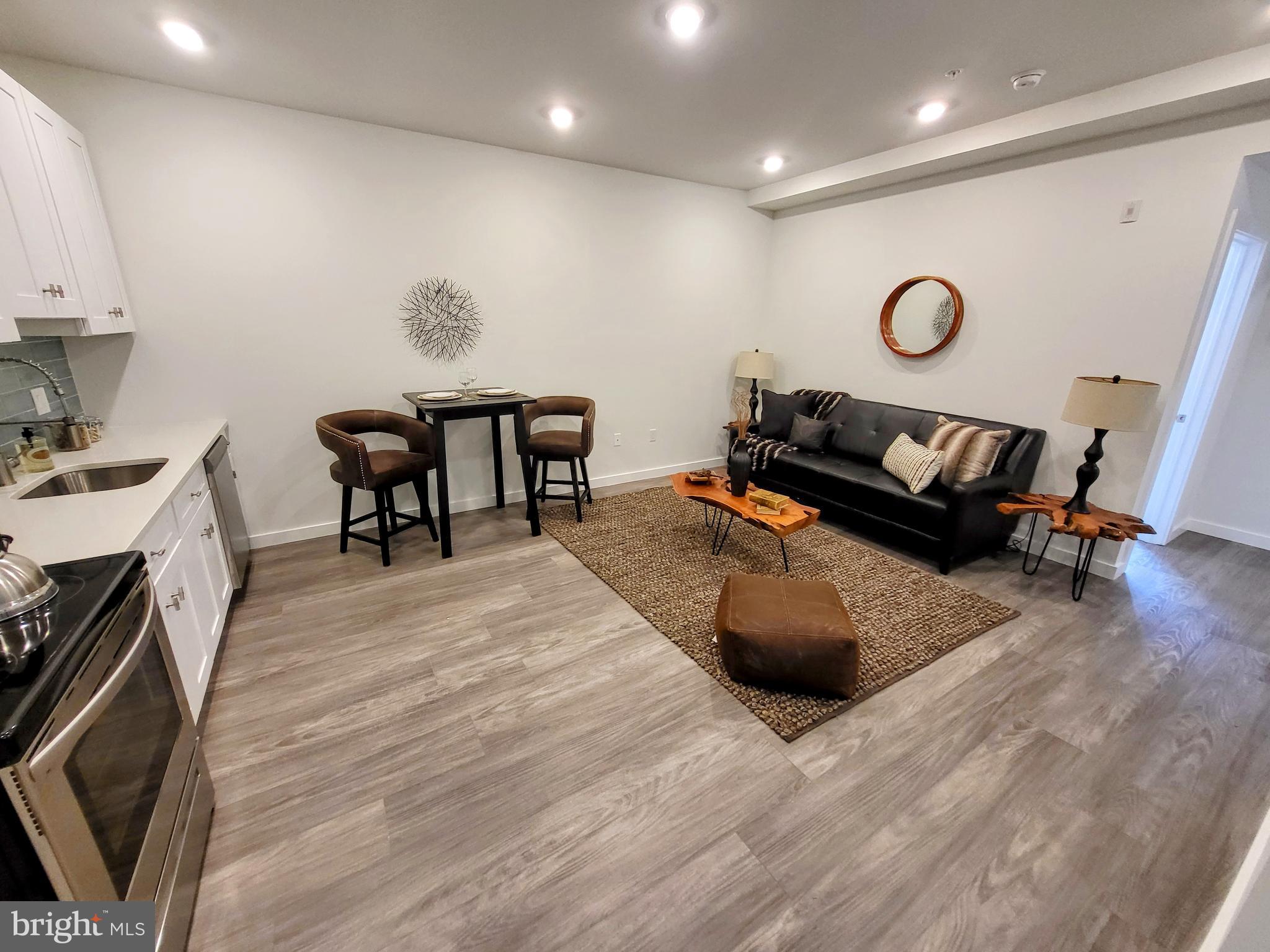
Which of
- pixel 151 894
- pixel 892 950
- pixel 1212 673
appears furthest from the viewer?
pixel 1212 673

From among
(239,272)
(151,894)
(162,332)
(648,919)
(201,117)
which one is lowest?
(648,919)

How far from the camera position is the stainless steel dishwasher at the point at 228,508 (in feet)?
8.04

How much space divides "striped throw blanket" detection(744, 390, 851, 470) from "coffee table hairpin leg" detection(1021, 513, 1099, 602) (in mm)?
1334

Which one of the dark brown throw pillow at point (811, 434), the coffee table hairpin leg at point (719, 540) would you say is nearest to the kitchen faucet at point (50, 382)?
the coffee table hairpin leg at point (719, 540)

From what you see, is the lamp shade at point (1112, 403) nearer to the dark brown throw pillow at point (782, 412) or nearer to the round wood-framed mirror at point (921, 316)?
the round wood-framed mirror at point (921, 316)

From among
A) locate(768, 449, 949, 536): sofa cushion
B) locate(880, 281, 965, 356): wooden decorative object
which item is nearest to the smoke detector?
locate(880, 281, 965, 356): wooden decorative object

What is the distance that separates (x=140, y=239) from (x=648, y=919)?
3935 millimetres

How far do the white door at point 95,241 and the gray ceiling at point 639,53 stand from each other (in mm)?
417

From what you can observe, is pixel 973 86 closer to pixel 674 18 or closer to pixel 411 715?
pixel 674 18

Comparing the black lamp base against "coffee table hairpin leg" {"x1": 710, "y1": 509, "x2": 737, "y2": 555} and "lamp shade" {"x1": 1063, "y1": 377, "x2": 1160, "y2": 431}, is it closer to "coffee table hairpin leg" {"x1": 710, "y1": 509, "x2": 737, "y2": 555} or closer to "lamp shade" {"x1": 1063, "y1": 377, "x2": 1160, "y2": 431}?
"lamp shade" {"x1": 1063, "y1": 377, "x2": 1160, "y2": 431}

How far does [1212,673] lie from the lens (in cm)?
224

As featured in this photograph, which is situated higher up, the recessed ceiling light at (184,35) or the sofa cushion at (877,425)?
the recessed ceiling light at (184,35)

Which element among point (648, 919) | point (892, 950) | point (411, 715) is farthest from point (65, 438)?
point (892, 950)

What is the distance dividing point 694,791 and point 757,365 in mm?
3986
